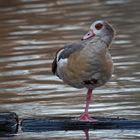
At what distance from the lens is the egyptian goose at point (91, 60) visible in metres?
8.91

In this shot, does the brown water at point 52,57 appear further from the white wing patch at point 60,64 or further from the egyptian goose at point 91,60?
the white wing patch at point 60,64

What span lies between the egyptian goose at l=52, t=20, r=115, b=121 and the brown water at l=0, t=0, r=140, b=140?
560 mm

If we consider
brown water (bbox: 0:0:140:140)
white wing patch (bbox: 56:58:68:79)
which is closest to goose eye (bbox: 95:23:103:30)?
white wing patch (bbox: 56:58:68:79)

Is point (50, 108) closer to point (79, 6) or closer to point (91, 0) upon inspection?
point (79, 6)

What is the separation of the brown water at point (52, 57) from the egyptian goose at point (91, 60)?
560 mm

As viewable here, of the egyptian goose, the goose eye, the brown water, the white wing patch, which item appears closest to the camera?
the egyptian goose

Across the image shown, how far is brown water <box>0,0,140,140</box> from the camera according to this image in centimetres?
1019

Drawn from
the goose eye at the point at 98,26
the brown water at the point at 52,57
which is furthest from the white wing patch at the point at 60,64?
the brown water at the point at 52,57

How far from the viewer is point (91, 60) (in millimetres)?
8898

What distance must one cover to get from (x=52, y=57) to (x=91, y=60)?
523 centimetres

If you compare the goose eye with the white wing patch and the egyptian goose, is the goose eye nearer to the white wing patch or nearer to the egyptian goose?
the egyptian goose

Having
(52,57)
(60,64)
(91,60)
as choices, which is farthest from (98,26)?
(52,57)

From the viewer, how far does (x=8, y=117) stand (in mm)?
9328

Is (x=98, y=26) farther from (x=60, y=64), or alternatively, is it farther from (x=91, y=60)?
(x=60, y=64)
